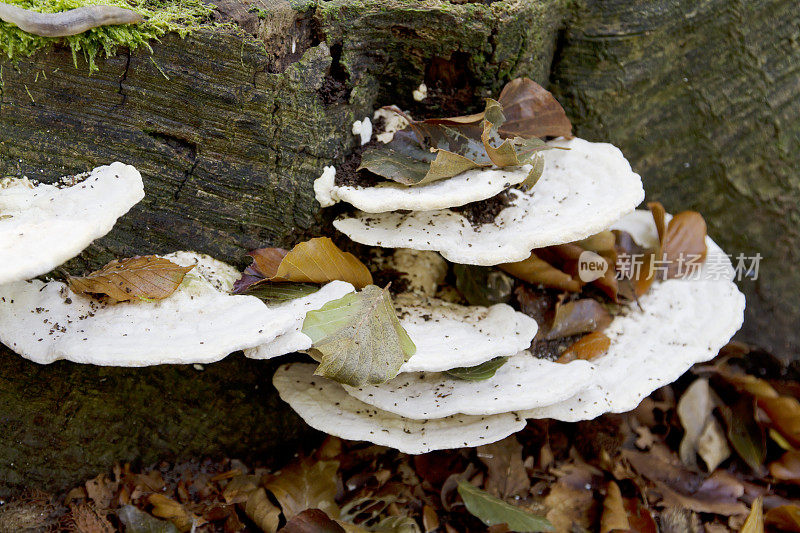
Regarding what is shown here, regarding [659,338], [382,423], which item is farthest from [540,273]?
[382,423]

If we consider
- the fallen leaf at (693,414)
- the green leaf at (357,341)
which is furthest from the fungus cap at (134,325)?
the fallen leaf at (693,414)

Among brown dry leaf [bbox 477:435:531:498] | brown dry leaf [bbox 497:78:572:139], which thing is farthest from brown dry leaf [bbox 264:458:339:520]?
brown dry leaf [bbox 497:78:572:139]

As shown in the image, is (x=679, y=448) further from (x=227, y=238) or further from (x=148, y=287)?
(x=148, y=287)

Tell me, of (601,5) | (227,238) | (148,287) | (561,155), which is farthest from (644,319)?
(148,287)

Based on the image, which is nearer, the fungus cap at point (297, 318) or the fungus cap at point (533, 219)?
the fungus cap at point (297, 318)

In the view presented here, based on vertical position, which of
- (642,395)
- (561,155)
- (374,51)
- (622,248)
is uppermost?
(374,51)

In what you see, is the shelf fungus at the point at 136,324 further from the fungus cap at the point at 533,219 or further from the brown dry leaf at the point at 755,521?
the brown dry leaf at the point at 755,521
